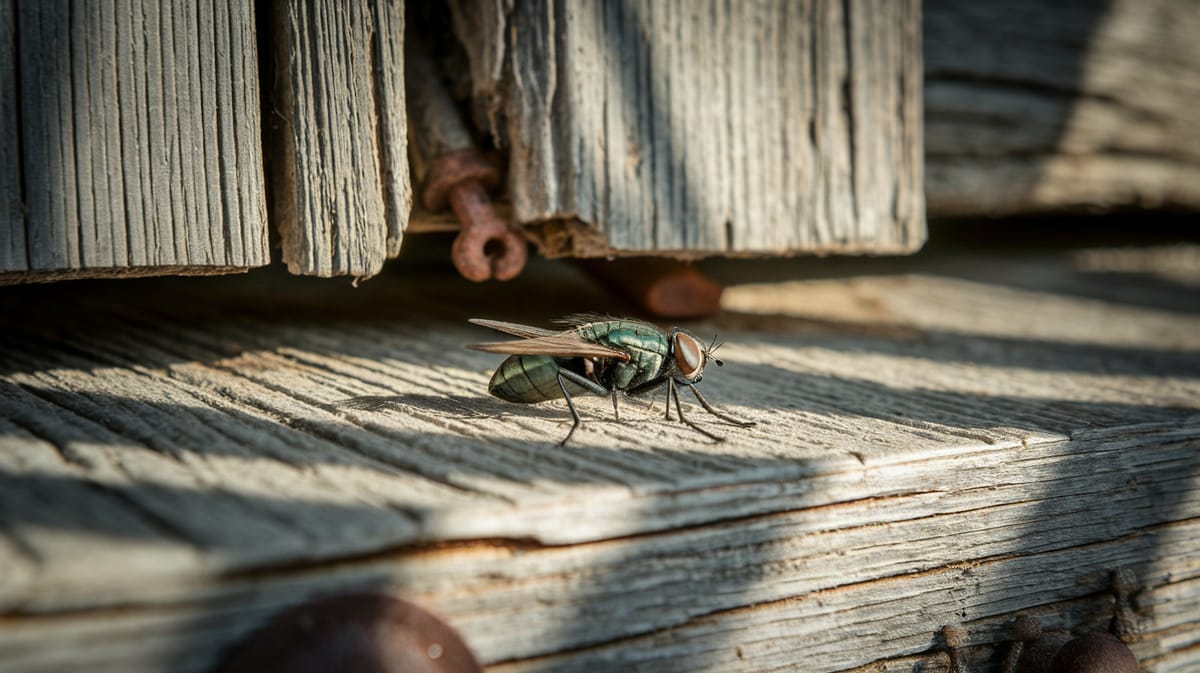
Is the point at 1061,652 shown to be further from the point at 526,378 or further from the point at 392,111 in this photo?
the point at 392,111

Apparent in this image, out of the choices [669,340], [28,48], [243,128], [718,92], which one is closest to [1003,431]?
[669,340]

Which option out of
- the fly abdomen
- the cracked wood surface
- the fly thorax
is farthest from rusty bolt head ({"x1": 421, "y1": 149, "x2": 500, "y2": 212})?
the fly thorax

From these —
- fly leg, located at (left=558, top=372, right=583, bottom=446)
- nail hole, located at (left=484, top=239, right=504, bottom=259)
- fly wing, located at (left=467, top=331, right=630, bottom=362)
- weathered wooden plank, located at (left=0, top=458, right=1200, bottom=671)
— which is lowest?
weathered wooden plank, located at (left=0, top=458, right=1200, bottom=671)

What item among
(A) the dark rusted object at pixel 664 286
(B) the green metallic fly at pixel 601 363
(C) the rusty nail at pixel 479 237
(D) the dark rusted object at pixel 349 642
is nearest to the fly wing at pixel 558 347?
(B) the green metallic fly at pixel 601 363

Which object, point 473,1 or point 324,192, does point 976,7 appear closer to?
point 473,1

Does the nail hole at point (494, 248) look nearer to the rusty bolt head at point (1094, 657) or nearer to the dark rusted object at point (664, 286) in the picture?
the dark rusted object at point (664, 286)

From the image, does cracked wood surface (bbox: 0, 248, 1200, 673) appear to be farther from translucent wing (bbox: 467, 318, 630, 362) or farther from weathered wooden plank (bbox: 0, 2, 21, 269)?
weathered wooden plank (bbox: 0, 2, 21, 269)

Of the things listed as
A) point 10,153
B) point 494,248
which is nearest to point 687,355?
point 494,248
